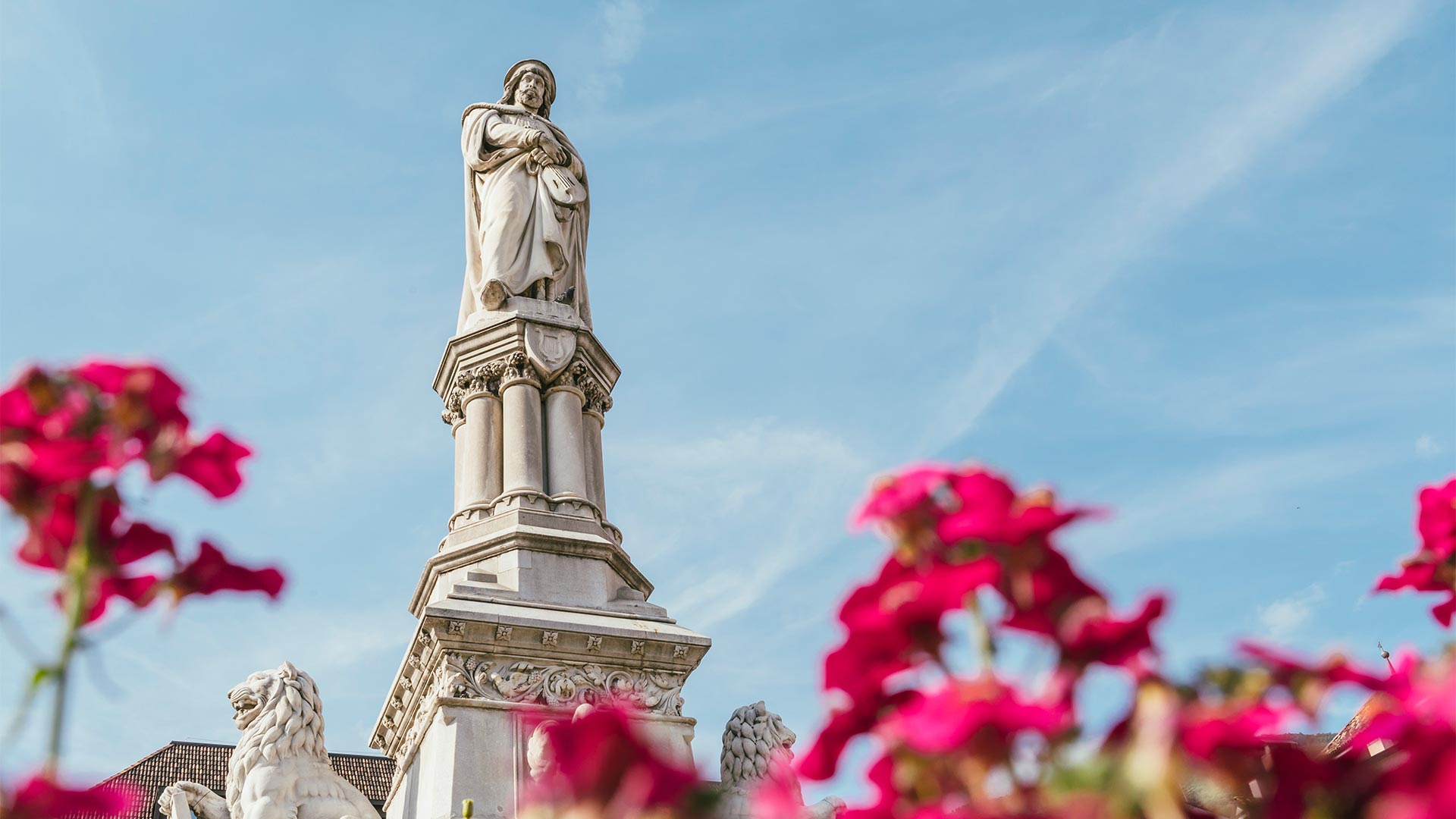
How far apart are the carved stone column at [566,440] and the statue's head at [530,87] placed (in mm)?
3175

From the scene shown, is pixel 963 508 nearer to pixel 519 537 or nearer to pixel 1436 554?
pixel 1436 554

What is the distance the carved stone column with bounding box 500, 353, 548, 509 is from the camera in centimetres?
966

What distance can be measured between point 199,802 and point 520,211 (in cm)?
551

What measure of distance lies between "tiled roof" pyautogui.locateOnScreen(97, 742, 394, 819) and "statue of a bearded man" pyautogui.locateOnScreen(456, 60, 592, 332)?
2046 centimetres

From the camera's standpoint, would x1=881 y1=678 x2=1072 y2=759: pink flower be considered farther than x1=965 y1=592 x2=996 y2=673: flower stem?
No

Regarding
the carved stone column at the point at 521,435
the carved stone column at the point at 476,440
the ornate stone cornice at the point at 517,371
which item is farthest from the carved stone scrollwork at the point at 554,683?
the ornate stone cornice at the point at 517,371

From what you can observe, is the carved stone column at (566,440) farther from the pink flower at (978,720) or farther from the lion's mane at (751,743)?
the pink flower at (978,720)

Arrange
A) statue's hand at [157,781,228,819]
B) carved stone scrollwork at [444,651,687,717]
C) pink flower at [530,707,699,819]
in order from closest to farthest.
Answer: pink flower at [530,707,699,819], statue's hand at [157,781,228,819], carved stone scrollwork at [444,651,687,717]

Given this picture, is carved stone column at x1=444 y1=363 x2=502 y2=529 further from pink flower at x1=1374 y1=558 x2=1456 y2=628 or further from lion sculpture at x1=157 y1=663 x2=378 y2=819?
pink flower at x1=1374 y1=558 x2=1456 y2=628

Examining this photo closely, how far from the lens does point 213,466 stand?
189 centimetres

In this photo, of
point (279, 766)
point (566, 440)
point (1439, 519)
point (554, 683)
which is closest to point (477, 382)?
point (566, 440)

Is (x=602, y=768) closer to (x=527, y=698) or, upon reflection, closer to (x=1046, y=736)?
Answer: (x=1046, y=736)

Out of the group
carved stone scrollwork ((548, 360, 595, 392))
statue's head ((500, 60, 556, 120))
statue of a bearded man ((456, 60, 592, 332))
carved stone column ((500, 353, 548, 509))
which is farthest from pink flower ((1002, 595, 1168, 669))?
statue's head ((500, 60, 556, 120))

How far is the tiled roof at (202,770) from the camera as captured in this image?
29.5 metres
